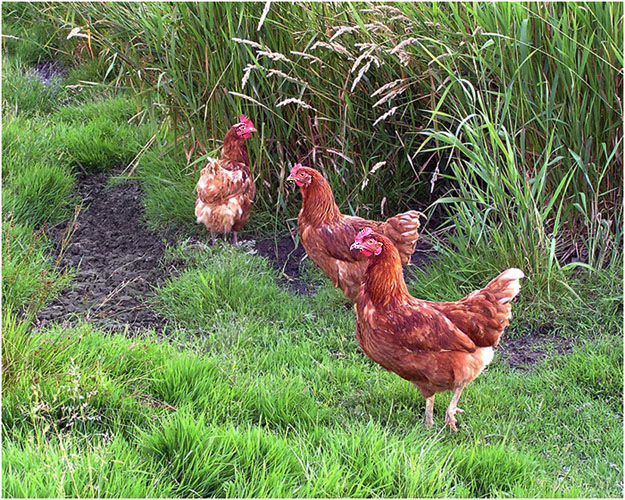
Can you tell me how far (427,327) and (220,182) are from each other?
2085mm

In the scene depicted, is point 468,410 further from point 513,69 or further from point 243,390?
point 513,69

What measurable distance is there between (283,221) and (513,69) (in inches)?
78.2

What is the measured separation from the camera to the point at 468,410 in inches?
134

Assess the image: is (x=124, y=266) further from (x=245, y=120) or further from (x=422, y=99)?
(x=422, y=99)

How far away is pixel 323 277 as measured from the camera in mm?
4742

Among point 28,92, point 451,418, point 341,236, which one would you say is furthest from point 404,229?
point 28,92

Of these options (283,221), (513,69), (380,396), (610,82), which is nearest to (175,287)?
(283,221)

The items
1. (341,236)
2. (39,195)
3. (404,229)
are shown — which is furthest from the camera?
(39,195)

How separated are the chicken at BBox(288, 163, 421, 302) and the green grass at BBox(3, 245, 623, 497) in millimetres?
283

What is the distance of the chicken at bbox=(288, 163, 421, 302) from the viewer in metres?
4.12

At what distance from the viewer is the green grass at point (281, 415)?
262 cm

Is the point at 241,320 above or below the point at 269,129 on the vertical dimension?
below

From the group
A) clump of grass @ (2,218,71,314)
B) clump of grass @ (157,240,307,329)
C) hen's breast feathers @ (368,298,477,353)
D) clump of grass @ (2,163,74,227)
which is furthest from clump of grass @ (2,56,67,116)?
hen's breast feathers @ (368,298,477,353)

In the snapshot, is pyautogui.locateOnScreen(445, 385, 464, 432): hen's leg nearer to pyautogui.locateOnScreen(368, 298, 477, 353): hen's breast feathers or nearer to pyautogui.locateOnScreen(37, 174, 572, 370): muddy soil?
pyautogui.locateOnScreen(368, 298, 477, 353): hen's breast feathers
